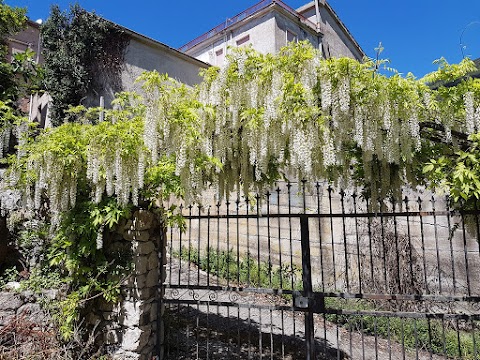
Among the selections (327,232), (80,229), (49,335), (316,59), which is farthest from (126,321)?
(327,232)

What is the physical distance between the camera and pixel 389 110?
286cm

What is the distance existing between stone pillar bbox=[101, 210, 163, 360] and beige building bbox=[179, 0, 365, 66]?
9091 mm

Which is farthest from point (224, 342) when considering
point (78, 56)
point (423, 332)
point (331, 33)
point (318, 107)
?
point (331, 33)

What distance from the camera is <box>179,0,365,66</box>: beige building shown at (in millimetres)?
12461

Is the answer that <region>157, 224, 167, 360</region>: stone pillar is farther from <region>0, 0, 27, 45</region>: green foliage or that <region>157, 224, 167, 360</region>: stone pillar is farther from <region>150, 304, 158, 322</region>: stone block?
<region>0, 0, 27, 45</region>: green foliage

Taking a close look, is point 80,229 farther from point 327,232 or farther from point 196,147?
point 327,232

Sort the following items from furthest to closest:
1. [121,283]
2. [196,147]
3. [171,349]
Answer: [171,349]
[121,283]
[196,147]

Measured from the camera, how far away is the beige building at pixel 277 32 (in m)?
12.5

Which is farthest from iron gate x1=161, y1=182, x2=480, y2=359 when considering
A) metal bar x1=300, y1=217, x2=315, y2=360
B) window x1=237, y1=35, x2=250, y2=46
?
window x1=237, y1=35, x2=250, y2=46

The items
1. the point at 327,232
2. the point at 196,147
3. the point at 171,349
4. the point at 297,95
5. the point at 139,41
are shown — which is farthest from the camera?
the point at 139,41

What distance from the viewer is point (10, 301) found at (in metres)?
3.81

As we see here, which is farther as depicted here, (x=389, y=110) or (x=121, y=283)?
(x=121, y=283)

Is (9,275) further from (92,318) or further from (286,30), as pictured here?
(286,30)

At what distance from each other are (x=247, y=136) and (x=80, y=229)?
6.38 feet
